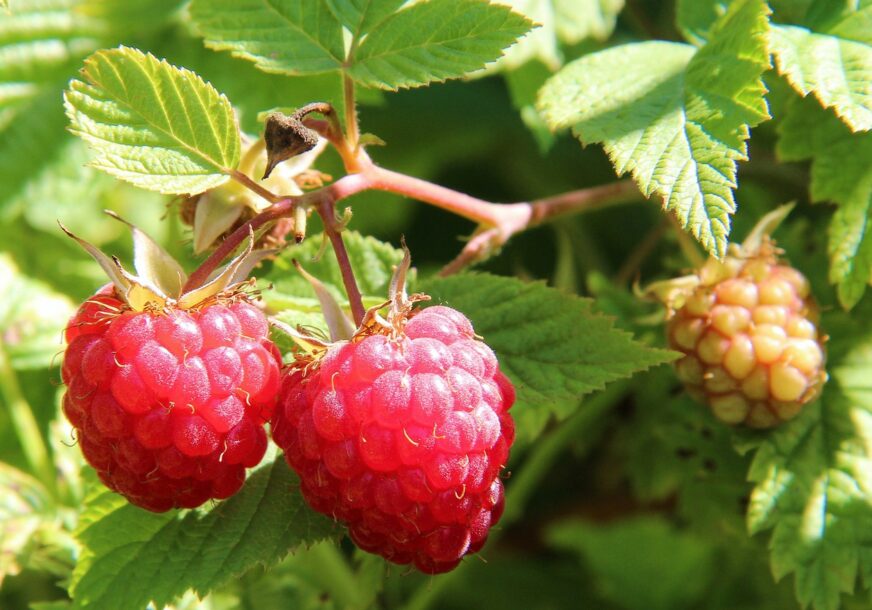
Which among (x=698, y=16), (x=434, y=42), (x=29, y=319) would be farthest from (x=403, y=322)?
(x=29, y=319)

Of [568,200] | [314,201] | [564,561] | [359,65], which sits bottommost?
[564,561]

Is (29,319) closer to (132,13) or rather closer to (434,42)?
(132,13)

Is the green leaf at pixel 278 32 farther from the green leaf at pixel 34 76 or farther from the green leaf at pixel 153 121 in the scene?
the green leaf at pixel 34 76

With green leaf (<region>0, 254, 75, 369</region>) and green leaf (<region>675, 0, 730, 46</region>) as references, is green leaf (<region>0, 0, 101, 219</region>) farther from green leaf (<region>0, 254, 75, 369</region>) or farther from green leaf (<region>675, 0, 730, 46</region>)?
green leaf (<region>675, 0, 730, 46</region>)

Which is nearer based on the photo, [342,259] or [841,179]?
[342,259]

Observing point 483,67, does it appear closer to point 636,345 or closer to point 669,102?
point 669,102

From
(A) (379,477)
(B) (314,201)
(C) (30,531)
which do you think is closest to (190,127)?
(B) (314,201)
